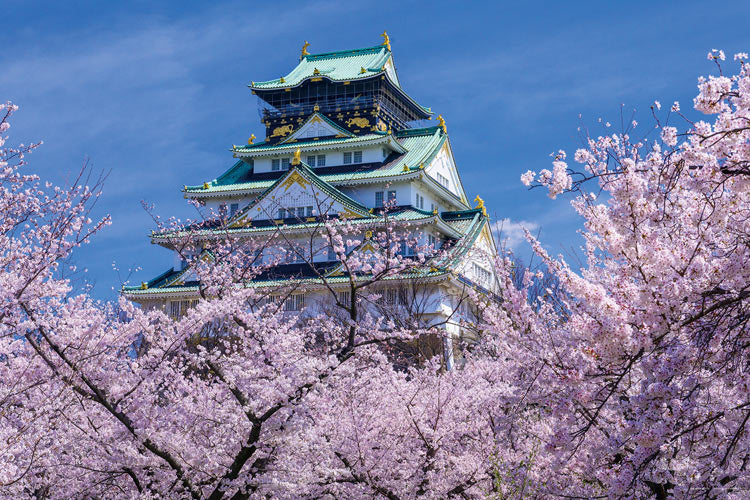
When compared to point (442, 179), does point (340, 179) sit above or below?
below

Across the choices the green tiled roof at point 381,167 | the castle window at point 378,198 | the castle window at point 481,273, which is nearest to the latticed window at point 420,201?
the green tiled roof at point 381,167

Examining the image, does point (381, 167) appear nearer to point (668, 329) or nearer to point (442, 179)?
point (442, 179)

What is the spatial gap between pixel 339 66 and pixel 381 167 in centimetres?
1082

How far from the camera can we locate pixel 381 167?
44.7 metres

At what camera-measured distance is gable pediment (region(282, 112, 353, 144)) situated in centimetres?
4722

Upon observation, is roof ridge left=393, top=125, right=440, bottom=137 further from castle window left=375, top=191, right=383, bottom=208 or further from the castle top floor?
castle window left=375, top=191, right=383, bottom=208

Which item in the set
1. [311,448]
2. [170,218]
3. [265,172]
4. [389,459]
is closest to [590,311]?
[311,448]

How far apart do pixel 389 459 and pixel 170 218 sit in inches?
453

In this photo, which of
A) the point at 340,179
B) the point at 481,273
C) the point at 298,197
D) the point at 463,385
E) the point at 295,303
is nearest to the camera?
the point at 463,385

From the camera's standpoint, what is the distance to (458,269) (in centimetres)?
3753

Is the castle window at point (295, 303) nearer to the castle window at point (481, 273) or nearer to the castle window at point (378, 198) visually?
the castle window at point (378, 198)

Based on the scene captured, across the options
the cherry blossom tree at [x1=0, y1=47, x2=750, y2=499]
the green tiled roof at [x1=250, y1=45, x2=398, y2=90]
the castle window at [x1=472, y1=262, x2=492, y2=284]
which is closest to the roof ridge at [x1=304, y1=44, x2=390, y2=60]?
the green tiled roof at [x1=250, y1=45, x2=398, y2=90]

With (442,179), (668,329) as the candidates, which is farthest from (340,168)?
(668,329)

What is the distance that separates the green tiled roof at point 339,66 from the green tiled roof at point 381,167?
4.49 m
